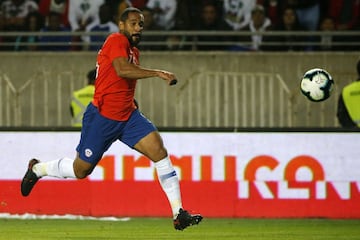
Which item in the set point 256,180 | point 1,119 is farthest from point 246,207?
point 1,119

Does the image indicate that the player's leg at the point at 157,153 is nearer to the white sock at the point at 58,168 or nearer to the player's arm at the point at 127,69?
the player's arm at the point at 127,69

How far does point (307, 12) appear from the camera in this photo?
19.2 meters

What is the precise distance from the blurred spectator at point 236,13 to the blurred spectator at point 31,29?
3.01 m

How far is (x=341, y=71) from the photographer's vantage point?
58.8 feet

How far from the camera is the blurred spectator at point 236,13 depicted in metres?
19.1

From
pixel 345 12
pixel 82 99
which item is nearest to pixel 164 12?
pixel 345 12

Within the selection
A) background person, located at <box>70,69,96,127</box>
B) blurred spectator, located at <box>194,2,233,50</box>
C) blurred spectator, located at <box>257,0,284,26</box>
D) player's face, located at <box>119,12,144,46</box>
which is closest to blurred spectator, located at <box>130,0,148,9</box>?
blurred spectator, located at <box>194,2,233,50</box>

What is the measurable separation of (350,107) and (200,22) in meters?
4.35

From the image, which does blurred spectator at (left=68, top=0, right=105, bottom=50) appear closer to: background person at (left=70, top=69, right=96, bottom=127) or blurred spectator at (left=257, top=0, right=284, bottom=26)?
blurred spectator at (left=257, top=0, right=284, bottom=26)

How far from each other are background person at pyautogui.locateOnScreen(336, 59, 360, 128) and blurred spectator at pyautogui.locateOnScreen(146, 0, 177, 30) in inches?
177

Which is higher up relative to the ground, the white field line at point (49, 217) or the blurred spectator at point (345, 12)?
the blurred spectator at point (345, 12)

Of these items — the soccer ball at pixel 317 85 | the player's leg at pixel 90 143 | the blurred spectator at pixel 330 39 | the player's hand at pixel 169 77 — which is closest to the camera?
the player's hand at pixel 169 77

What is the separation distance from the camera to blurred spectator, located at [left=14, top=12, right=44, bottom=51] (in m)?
19.4

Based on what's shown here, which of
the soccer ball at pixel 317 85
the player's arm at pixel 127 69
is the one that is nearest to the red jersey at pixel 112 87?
the player's arm at pixel 127 69
